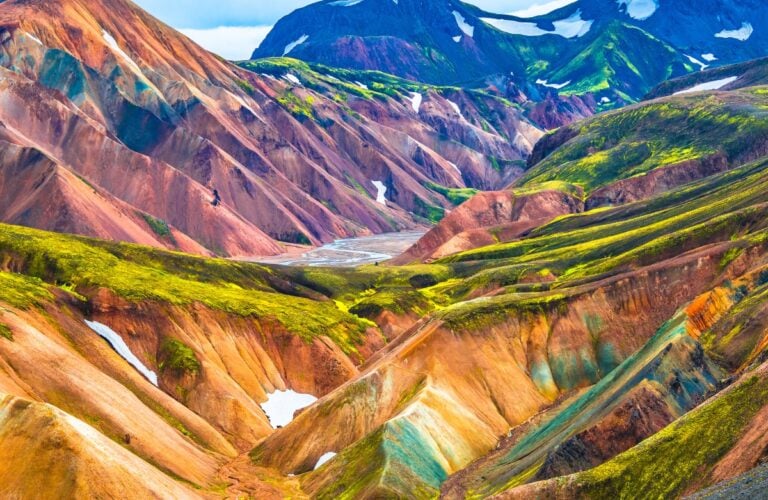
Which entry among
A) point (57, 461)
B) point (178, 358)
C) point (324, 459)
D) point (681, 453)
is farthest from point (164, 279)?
point (681, 453)

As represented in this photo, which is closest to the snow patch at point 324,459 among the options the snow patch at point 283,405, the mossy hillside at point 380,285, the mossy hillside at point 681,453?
the snow patch at point 283,405

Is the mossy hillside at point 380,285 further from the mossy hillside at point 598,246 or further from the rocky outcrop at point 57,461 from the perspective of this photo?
the rocky outcrop at point 57,461

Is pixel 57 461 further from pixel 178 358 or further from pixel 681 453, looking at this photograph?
pixel 681 453

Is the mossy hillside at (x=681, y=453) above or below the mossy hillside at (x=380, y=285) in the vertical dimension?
above

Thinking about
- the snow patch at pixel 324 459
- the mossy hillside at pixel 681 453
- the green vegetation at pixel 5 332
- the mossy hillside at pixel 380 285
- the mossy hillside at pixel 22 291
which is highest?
the mossy hillside at pixel 22 291

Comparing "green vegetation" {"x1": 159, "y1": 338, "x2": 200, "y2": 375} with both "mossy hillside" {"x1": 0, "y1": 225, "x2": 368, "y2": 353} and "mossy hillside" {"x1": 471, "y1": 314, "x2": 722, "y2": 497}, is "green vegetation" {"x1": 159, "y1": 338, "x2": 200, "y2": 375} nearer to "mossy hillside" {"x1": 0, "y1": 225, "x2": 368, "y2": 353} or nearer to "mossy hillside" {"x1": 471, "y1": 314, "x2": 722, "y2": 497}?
"mossy hillside" {"x1": 0, "y1": 225, "x2": 368, "y2": 353}

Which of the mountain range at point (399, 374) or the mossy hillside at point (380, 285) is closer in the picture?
the mountain range at point (399, 374)
